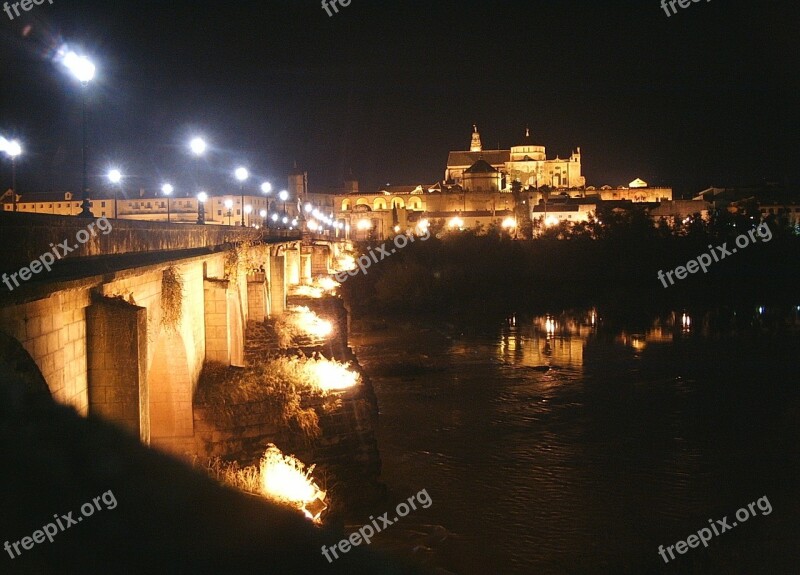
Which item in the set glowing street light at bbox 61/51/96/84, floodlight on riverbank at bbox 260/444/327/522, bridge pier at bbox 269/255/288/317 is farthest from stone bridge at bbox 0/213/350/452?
bridge pier at bbox 269/255/288/317

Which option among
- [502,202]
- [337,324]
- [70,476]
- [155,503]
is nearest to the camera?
[70,476]

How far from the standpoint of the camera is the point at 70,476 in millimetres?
6648

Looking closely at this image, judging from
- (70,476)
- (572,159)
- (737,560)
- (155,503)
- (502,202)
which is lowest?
(737,560)

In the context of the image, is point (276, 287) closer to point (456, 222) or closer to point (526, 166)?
point (456, 222)

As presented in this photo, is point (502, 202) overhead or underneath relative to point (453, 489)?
overhead

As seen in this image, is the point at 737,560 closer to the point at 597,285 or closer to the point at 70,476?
the point at 70,476

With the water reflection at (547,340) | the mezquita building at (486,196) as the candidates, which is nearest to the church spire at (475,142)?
the mezquita building at (486,196)

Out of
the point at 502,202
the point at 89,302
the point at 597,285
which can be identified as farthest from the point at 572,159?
the point at 89,302

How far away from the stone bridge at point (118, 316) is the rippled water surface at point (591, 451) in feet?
17.2

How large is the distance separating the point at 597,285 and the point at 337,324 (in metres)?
44.3

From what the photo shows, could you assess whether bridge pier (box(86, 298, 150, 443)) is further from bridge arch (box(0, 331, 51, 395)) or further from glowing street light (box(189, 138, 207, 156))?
glowing street light (box(189, 138, 207, 156))

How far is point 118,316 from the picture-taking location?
346 inches

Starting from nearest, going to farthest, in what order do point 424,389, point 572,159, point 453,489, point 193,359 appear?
point 193,359 → point 453,489 → point 424,389 → point 572,159

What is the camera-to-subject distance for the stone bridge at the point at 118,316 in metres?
6.95
